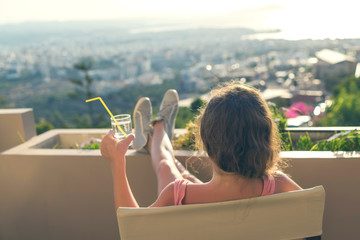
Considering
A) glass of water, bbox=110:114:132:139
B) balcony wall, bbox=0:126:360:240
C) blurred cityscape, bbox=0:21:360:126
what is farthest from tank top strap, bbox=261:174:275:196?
blurred cityscape, bbox=0:21:360:126

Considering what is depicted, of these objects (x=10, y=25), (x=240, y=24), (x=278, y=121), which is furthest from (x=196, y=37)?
(x=278, y=121)

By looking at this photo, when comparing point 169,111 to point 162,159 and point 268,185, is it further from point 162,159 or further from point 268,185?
point 268,185

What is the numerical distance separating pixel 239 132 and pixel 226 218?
0.25m

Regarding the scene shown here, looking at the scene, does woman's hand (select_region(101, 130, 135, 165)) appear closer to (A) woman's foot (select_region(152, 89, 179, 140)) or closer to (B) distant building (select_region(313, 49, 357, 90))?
(A) woman's foot (select_region(152, 89, 179, 140))

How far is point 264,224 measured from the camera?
1.03 metres

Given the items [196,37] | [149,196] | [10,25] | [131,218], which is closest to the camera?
[131,218]

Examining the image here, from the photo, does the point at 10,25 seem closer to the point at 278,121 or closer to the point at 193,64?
the point at 193,64

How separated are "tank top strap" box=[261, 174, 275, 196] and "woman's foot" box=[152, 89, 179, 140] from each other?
40.2 inches

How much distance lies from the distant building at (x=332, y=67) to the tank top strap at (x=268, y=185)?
79.3 ft

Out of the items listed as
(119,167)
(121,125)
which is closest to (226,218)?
(119,167)

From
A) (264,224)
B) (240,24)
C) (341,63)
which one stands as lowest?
(341,63)

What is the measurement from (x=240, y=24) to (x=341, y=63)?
24.5 ft

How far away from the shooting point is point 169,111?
83.0 inches

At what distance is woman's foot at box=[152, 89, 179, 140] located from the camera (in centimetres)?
206
